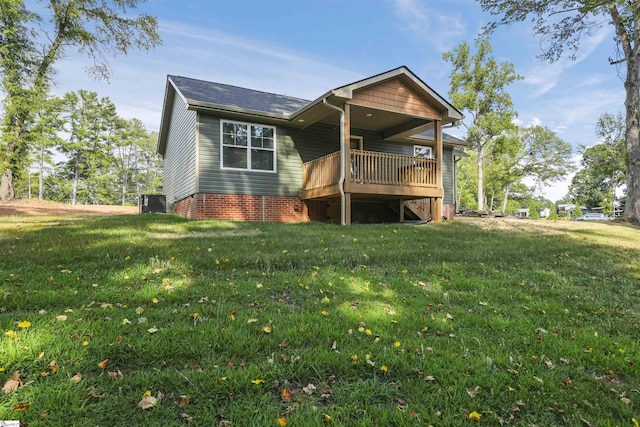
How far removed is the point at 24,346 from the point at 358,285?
3312mm

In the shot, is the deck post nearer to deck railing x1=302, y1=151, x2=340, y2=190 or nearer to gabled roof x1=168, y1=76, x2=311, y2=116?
deck railing x1=302, y1=151, x2=340, y2=190

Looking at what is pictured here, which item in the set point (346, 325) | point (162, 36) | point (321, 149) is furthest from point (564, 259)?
point (162, 36)

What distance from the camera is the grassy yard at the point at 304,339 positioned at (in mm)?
2137

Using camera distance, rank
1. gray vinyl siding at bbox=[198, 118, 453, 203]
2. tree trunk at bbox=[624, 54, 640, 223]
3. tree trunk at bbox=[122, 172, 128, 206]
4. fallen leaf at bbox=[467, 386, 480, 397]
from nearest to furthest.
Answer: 1. fallen leaf at bbox=[467, 386, 480, 397]
2. gray vinyl siding at bbox=[198, 118, 453, 203]
3. tree trunk at bbox=[624, 54, 640, 223]
4. tree trunk at bbox=[122, 172, 128, 206]

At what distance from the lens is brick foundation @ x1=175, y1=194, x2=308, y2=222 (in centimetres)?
1094

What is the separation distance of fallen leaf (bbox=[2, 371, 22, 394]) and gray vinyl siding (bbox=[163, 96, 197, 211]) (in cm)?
922

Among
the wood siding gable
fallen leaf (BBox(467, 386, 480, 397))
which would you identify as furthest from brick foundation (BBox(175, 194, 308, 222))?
fallen leaf (BBox(467, 386, 480, 397))

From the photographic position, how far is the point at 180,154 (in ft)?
45.4

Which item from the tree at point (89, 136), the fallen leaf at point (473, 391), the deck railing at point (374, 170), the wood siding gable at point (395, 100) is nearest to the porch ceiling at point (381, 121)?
the wood siding gable at point (395, 100)

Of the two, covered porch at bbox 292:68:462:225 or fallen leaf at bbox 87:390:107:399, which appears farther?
covered porch at bbox 292:68:462:225

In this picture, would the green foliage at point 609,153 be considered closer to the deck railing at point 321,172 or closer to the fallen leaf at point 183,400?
the deck railing at point 321,172

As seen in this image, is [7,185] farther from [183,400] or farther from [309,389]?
[309,389]

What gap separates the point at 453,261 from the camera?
20.3 feet

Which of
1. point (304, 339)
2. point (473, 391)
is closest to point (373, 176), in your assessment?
point (304, 339)
